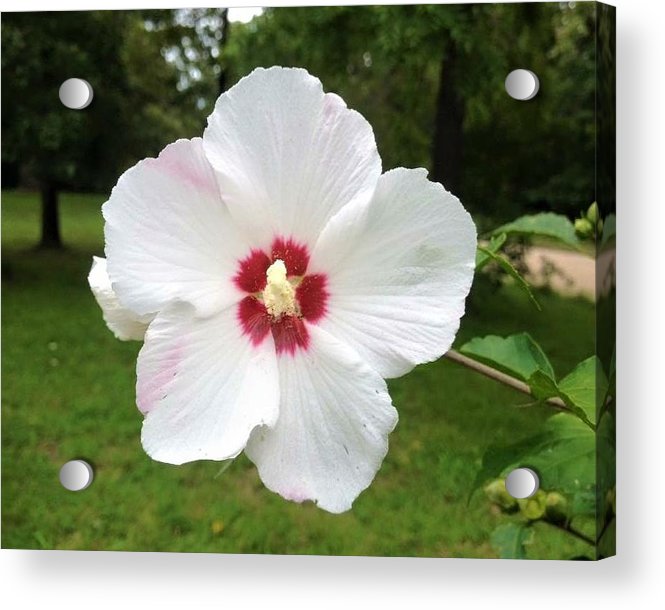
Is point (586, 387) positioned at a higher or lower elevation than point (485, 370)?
lower

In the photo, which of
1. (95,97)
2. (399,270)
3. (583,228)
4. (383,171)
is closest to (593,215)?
(583,228)

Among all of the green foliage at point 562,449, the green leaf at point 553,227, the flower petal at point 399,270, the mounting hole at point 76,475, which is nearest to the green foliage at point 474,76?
the green leaf at point 553,227

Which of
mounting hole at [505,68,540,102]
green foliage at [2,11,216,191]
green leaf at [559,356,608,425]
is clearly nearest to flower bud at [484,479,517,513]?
green leaf at [559,356,608,425]

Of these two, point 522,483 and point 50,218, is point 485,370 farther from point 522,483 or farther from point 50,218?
point 50,218

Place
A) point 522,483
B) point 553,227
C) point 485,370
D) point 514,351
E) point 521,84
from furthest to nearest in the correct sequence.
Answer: point 521,84, point 522,483, point 553,227, point 514,351, point 485,370

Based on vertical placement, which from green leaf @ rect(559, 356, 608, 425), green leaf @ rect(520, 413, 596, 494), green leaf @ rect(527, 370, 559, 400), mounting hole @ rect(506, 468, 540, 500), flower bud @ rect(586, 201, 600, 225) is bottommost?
mounting hole @ rect(506, 468, 540, 500)

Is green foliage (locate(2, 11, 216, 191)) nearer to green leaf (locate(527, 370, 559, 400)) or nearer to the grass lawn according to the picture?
the grass lawn

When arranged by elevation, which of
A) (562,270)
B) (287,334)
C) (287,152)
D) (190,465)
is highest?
(287,152)
